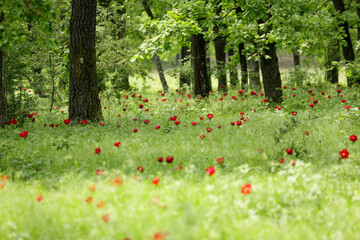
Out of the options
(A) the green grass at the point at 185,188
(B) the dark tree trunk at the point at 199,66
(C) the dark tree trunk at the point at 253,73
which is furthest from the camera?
(C) the dark tree trunk at the point at 253,73

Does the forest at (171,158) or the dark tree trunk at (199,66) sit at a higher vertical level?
the dark tree trunk at (199,66)

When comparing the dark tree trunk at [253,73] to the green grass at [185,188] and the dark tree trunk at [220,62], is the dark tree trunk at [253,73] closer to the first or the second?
the dark tree trunk at [220,62]

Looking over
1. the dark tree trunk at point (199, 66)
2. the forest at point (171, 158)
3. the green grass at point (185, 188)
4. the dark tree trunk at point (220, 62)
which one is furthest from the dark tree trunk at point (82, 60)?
the dark tree trunk at point (220, 62)

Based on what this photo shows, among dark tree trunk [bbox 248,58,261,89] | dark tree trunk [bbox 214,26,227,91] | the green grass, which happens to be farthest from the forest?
dark tree trunk [bbox 214,26,227,91]

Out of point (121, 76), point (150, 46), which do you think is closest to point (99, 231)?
point (150, 46)

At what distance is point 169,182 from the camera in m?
3.84

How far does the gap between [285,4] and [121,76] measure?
22.6ft

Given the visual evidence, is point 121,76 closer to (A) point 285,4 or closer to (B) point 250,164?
(A) point 285,4

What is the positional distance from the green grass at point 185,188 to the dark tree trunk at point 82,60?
56.0 inches

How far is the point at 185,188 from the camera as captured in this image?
3506mm

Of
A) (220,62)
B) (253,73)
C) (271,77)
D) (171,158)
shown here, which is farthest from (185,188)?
(220,62)

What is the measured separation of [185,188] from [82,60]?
5482mm

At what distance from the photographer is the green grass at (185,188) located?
2893 millimetres

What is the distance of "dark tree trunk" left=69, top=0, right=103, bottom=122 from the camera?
7758 mm
